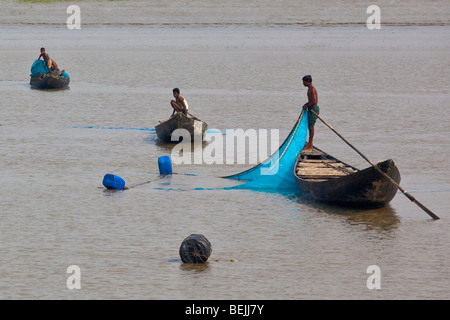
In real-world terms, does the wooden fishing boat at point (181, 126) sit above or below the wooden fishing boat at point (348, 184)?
above

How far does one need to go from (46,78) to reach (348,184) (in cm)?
2005

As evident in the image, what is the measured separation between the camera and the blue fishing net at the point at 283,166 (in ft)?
57.1

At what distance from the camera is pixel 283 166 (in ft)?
57.2

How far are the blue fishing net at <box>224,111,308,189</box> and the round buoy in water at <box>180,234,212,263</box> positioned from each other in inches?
203

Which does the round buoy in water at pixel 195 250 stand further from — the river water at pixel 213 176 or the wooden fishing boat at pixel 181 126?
the wooden fishing boat at pixel 181 126

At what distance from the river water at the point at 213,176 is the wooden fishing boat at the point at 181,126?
1.53ft

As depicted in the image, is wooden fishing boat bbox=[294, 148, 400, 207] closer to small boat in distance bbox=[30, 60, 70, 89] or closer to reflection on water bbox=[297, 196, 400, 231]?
reflection on water bbox=[297, 196, 400, 231]

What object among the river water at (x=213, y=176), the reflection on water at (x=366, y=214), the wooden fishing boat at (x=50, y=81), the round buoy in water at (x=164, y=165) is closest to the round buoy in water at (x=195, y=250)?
the river water at (x=213, y=176)

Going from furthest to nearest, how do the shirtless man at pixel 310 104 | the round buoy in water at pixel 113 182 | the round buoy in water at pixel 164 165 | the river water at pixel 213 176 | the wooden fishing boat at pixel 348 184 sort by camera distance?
the round buoy in water at pixel 164 165, the shirtless man at pixel 310 104, the round buoy in water at pixel 113 182, the wooden fishing boat at pixel 348 184, the river water at pixel 213 176

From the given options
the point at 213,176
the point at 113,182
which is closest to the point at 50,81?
the point at 213,176

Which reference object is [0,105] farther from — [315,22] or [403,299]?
[315,22]
